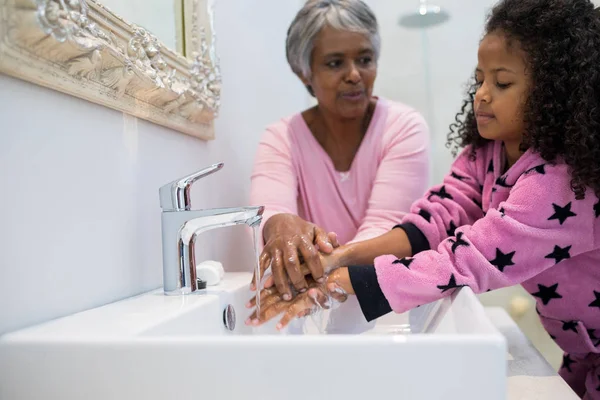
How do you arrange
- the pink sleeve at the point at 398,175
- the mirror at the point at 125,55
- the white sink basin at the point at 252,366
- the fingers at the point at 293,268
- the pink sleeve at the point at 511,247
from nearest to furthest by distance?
1. the white sink basin at the point at 252,366
2. the mirror at the point at 125,55
3. the pink sleeve at the point at 511,247
4. the fingers at the point at 293,268
5. the pink sleeve at the point at 398,175

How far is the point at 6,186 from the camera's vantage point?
1.81 ft

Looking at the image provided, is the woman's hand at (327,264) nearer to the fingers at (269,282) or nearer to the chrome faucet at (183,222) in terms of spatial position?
the fingers at (269,282)

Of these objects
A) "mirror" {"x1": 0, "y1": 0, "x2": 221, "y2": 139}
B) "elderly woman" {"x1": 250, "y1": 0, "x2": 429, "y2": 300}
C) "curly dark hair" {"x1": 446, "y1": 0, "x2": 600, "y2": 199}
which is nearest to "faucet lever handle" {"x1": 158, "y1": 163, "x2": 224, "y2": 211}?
"mirror" {"x1": 0, "y1": 0, "x2": 221, "y2": 139}

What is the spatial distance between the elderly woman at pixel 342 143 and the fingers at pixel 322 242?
0.70 ft

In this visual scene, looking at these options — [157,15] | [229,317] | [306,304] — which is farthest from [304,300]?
[157,15]

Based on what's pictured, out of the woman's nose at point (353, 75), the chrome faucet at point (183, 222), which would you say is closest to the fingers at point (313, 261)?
the chrome faucet at point (183, 222)

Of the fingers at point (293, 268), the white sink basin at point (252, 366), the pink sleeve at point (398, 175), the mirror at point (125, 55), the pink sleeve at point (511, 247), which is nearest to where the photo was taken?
the white sink basin at point (252, 366)

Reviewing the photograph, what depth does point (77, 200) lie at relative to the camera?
668 mm

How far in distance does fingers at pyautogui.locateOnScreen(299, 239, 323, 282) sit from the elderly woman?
26 centimetres

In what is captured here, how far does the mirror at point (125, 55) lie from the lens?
22.4 inches

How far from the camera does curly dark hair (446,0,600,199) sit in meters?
0.75

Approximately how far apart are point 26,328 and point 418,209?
2.23 feet

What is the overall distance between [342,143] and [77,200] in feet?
2.43

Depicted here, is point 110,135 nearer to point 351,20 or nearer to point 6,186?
point 6,186
